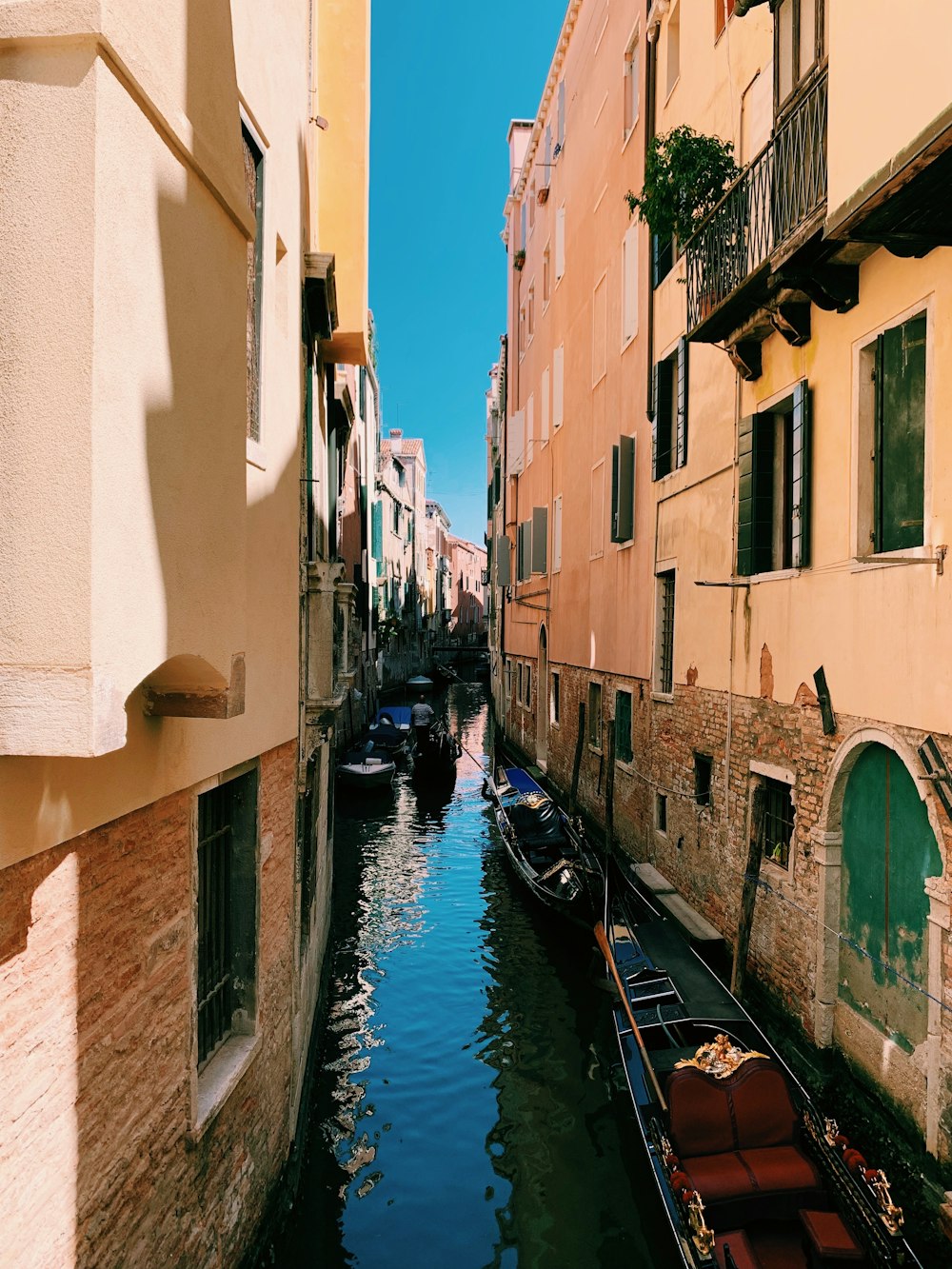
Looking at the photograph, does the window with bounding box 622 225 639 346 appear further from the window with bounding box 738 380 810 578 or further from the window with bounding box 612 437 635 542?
the window with bounding box 738 380 810 578

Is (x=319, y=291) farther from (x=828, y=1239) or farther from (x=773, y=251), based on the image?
(x=828, y=1239)

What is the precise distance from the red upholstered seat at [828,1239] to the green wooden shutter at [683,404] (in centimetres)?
716

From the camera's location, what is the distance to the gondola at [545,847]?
10406 millimetres

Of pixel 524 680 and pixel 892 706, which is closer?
pixel 892 706

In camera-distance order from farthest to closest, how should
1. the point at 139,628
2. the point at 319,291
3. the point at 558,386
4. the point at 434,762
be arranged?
the point at 434,762
the point at 558,386
the point at 319,291
the point at 139,628

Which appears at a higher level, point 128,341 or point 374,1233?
point 128,341

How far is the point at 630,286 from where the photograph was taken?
12219 millimetres

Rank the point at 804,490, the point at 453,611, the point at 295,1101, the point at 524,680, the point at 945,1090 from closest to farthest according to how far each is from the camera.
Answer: the point at 945,1090 → the point at 295,1101 → the point at 804,490 → the point at 524,680 → the point at 453,611

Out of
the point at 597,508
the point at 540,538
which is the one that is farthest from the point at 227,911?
the point at 540,538

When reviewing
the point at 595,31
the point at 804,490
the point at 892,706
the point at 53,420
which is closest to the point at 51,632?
the point at 53,420

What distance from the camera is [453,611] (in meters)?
78.8

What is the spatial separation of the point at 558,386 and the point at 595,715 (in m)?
7.17

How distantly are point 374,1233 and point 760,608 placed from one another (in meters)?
5.32

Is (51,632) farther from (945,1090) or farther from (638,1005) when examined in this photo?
(638,1005)
